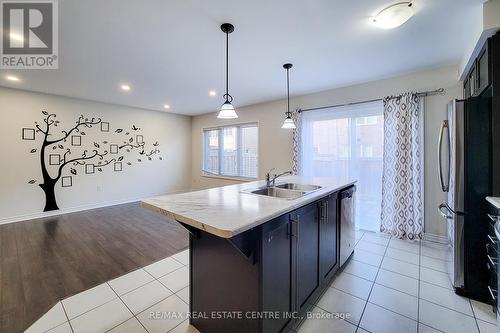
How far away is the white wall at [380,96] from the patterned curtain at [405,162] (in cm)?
13

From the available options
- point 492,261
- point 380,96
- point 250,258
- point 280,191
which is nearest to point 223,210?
point 250,258

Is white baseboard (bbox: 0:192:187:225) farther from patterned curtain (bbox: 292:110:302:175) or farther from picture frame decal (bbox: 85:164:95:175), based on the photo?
patterned curtain (bbox: 292:110:302:175)

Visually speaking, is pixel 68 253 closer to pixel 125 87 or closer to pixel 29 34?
pixel 29 34

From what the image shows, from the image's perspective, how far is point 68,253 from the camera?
2836mm

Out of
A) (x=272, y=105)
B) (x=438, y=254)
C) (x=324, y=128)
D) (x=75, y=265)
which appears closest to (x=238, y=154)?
(x=272, y=105)

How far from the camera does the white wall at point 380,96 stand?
312 centimetres

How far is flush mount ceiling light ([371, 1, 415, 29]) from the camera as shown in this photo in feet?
5.94

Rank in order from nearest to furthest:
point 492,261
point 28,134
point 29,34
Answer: point 492,261 → point 29,34 → point 28,134

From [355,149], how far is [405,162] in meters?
0.78

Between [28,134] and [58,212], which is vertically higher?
[28,134]

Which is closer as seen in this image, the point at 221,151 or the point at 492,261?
the point at 492,261

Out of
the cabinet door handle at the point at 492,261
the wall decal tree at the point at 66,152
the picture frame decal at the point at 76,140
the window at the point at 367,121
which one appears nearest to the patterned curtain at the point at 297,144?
the window at the point at 367,121

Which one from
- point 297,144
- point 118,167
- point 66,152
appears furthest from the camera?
point 118,167

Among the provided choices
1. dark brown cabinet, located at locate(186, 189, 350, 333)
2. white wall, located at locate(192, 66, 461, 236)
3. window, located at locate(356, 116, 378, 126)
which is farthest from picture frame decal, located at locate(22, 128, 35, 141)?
window, located at locate(356, 116, 378, 126)
